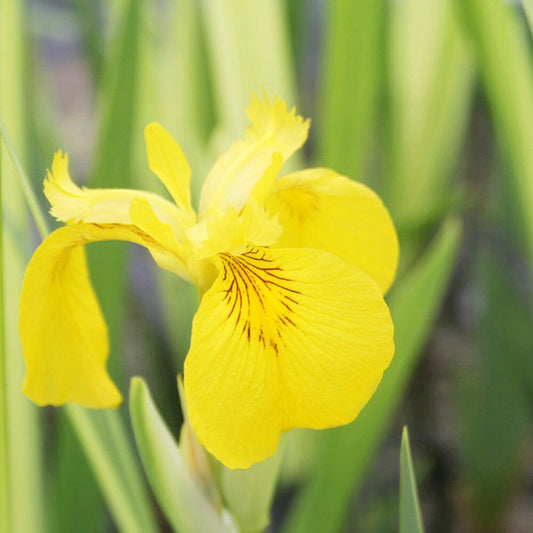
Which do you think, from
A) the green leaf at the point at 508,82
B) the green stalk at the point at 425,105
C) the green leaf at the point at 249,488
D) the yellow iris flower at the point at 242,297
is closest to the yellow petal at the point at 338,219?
the yellow iris flower at the point at 242,297

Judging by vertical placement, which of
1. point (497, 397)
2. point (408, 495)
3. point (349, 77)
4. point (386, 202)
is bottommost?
point (497, 397)

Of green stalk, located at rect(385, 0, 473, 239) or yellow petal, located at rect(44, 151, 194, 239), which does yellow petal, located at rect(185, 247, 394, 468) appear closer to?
yellow petal, located at rect(44, 151, 194, 239)

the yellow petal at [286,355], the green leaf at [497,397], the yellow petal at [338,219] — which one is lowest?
the green leaf at [497,397]

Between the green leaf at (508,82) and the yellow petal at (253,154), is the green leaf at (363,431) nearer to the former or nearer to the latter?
the green leaf at (508,82)

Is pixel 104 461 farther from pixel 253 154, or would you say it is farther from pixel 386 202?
pixel 386 202

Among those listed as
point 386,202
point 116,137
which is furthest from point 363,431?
point 386,202

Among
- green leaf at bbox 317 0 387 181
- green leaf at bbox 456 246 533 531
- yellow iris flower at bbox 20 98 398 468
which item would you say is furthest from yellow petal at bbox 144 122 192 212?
green leaf at bbox 456 246 533 531
